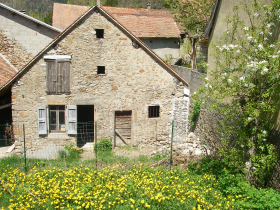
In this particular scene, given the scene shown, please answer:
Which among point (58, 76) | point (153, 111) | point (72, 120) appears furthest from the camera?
point (153, 111)

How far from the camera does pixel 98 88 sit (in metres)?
11.1

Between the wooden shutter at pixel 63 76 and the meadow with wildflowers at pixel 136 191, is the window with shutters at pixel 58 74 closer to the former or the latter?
the wooden shutter at pixel 63 76

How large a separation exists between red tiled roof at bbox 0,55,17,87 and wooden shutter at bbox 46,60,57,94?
7.58 feet

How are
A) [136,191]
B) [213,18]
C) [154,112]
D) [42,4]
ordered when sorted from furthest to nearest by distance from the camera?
[42,4] < [154,112] < [213,18] < [136,191]

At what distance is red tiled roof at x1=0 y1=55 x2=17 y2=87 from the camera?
11901 mm

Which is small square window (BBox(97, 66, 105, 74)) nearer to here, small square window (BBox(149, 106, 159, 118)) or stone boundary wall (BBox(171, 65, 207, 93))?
small square window (BBox(149, 106, 159, 118))

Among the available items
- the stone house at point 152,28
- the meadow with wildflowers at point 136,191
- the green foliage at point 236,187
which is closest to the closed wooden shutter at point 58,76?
the meadow with wildflowers at point 136,191

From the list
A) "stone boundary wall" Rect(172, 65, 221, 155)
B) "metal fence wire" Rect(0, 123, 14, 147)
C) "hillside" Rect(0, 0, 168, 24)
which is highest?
"hillside" Rect(0, 0, 168, 24)

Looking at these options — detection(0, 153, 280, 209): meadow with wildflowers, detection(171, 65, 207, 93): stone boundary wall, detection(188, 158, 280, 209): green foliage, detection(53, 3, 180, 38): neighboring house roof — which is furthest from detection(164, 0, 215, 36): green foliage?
detection(0, 153, 280, 209): meadow with wildflowers

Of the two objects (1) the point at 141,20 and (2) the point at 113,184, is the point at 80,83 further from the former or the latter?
(1) the point at 141,20

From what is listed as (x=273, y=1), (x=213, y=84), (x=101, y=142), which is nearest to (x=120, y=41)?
(x=101, y=142)

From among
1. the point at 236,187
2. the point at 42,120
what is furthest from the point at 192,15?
the point at 236,187

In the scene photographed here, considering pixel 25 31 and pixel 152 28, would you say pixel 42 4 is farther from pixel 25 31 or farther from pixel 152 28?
pixel 25 31

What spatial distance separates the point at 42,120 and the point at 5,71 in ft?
12.9
